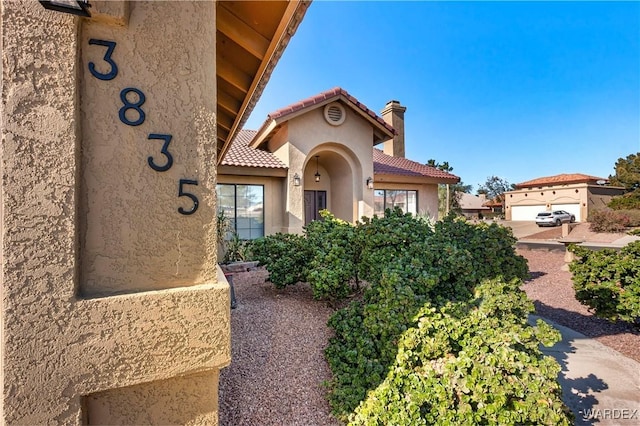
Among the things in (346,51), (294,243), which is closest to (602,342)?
(294,243)

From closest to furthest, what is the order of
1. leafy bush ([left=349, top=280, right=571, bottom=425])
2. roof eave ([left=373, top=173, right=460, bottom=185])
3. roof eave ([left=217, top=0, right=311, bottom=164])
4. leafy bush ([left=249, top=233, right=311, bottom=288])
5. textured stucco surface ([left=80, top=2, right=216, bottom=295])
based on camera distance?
1. textured stucco surface ([left=80, top=2, right=216, bottom=295])
2. roof eave ([left=217, top=0, right=311, bottom=164])
3. leafy bush ([left=349, top=280, right=571, bottom=425])
4. leafy bush ([left=249, top=233, right=311, bottom=288])
5. roof eave ([left=373, top=173, right=460, bottom=185])

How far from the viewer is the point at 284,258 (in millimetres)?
6508

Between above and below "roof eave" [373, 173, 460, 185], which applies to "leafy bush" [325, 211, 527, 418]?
below

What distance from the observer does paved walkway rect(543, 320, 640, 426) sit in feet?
12.0

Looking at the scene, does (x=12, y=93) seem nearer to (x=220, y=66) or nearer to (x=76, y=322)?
(x=76, y=322)

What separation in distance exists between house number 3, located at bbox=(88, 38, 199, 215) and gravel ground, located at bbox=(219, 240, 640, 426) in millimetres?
2840

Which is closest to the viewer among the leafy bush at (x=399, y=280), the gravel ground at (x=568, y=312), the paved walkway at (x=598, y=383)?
the leafy bush at (x=399, y=280)

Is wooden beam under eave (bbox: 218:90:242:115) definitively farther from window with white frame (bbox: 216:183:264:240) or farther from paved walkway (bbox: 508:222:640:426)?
paved walkway (bbox: 508:222:640:426)

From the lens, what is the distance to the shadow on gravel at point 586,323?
6.19 m

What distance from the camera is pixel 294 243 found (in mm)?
6812

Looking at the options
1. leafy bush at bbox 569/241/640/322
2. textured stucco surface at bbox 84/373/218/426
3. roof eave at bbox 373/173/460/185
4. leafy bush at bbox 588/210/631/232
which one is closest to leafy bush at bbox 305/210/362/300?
textured stucco surface at bbox 84/373/218/426

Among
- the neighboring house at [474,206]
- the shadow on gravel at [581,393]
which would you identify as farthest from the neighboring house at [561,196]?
the shadow on gravel at [581,393]

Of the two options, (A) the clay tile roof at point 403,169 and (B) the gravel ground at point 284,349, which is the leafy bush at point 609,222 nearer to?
(A) the clay tile roof at point 403,169

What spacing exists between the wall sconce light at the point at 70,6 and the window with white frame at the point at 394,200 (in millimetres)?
13371
